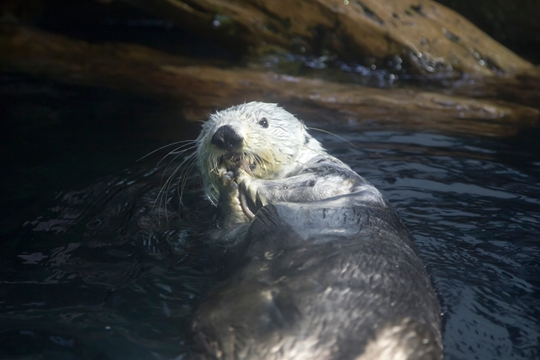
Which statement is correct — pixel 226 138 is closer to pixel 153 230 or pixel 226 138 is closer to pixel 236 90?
pixel 153 230

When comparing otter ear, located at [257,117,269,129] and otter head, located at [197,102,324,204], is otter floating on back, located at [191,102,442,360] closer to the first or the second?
otter head, located at [197,102,324,204]

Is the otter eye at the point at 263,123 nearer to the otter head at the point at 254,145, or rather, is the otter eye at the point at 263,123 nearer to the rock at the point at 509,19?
the otter head at the point at 254,145

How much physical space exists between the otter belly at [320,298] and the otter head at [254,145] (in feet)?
2.21

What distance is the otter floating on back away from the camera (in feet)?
7.59

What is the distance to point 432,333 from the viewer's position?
2.47 m

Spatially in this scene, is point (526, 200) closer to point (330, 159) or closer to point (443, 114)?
point (330, 159)

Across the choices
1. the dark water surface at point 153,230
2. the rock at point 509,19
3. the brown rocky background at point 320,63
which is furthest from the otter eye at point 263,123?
the rock at point 509,19

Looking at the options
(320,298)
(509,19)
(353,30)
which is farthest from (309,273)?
(509,19)

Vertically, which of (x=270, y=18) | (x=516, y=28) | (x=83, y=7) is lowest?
(x=83, y=7)

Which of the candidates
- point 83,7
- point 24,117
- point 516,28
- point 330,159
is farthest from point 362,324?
point 83,7

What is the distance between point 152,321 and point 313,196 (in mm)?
1202

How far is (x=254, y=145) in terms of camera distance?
359cm

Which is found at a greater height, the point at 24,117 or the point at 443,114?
the point at 443,114

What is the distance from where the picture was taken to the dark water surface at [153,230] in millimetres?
2861
